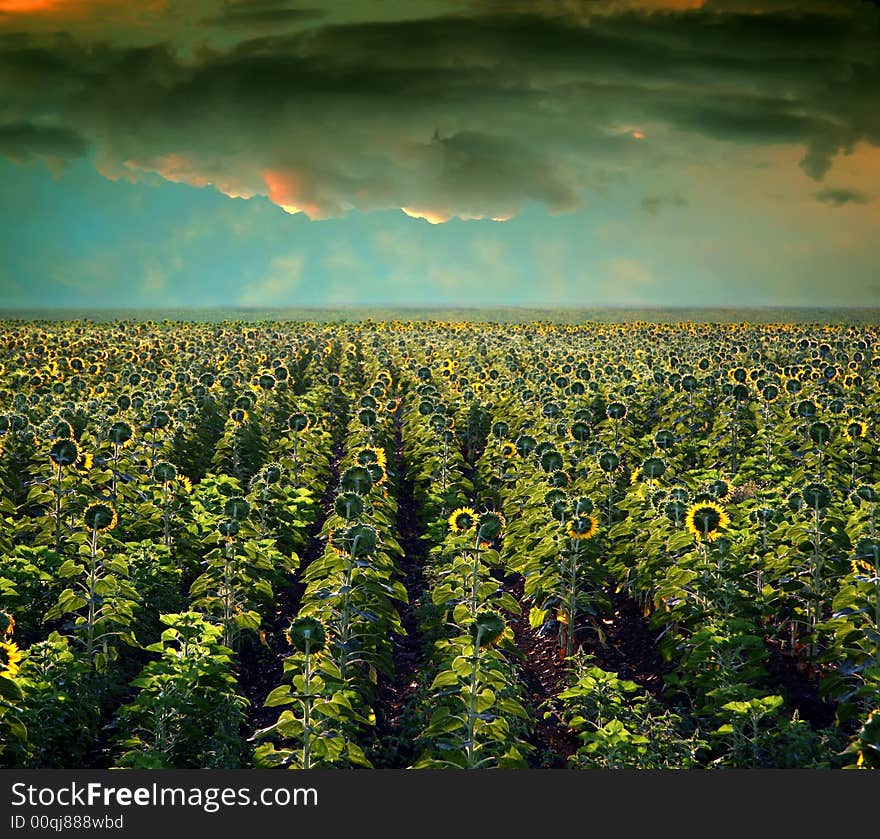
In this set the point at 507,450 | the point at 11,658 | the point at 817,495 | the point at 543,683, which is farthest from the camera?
the point at 507,450

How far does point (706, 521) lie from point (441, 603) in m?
3.09

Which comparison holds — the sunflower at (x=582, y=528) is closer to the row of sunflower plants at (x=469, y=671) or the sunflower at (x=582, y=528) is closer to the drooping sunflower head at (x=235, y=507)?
the row of sunflower plants at (x=469, y=671)

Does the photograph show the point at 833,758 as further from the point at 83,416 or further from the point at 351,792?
Answer: the point at 83,416

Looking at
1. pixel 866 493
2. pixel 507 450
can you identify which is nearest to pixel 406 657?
pixel 866 493

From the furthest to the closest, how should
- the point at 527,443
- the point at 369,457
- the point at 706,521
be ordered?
the point at 527,443, the point at 369,457, the point at 706,521

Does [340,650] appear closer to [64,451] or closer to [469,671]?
[469,671]

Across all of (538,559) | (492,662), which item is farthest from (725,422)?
(492,662)

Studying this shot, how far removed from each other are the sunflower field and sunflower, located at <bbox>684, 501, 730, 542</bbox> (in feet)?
0.11

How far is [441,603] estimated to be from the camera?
11.0 meters

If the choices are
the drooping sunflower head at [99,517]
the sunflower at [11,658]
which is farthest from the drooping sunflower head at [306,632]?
the drooping sunflower head at [99,517]

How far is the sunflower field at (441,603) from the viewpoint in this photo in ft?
27.1

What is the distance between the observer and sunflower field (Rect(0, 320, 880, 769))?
8.25 metres

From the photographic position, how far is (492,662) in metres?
8.42

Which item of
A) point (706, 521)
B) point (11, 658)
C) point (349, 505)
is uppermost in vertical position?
point (349, 505)
